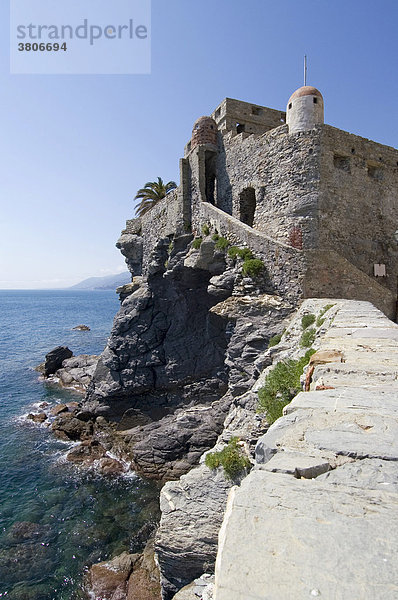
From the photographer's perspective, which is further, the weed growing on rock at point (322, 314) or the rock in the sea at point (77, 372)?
the rock in the sea at point (77, 372)

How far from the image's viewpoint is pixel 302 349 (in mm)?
8789

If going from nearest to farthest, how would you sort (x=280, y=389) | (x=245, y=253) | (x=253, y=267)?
(x=280, y=389)
(x=253, y=267)
(x=245, y=253)

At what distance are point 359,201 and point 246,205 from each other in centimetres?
622

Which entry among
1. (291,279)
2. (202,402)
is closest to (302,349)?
(291,279)

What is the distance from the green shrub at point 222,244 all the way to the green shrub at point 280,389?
10147 millimetres

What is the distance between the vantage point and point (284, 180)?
1579cm

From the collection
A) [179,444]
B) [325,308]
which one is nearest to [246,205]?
[325,308]

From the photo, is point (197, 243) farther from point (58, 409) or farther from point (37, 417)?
point (58, 409)

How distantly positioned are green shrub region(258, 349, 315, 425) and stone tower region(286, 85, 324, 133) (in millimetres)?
12210

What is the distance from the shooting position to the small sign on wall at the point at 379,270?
17241 mm

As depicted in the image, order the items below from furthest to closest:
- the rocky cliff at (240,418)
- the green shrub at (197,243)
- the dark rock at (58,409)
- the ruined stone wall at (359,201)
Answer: the dark rock at (58,409) → the green shrub at (197,243) → the ruined stone wall at (359,201) → the rocky cliff at (240,418)

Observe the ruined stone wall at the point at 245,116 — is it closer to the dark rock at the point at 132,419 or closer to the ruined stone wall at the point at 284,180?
the ruined stone wall at the point at 284,180

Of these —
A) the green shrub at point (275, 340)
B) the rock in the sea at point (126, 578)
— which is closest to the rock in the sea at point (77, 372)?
the rock in the sea at point (126, 578)

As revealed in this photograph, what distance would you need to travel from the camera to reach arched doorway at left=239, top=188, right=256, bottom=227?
64.2 feet
